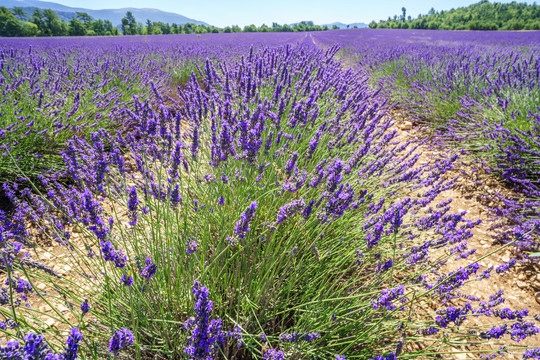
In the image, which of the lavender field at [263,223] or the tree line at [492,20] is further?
the tree line at [492,20]

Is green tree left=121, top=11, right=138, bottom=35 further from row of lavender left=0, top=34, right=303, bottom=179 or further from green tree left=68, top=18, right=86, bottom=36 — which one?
row of lavender left=0, top=34, right=303, bottom=179

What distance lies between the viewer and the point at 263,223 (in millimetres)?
1402

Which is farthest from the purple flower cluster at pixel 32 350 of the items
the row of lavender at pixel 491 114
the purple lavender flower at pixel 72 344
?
the row of lavender at pixel 491 114

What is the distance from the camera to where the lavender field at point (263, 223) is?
3.65 feet

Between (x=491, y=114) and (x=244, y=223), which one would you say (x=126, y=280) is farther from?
(x=491, y=114)

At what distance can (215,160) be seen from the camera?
1.48m

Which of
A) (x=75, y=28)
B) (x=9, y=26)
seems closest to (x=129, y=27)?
(x=75, y=28)

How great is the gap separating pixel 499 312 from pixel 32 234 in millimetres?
3302

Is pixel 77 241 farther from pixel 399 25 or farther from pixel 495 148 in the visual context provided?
pixel 399 25

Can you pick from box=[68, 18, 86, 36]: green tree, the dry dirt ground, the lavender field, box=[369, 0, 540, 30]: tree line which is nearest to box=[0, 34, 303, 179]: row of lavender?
the lavender field

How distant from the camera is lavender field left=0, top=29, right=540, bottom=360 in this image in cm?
111

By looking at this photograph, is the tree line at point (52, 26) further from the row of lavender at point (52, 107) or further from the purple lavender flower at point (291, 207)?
the purple lavender flower at point (291, 207)

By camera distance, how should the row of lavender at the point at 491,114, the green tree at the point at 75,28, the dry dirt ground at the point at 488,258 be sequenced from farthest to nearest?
the green tree at the point at 75,28 → the row of lavender at the point at 491,114 → the dry dirt ground at the point at 488,258

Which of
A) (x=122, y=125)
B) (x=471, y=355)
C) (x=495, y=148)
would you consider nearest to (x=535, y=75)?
(x=495, y=148)
